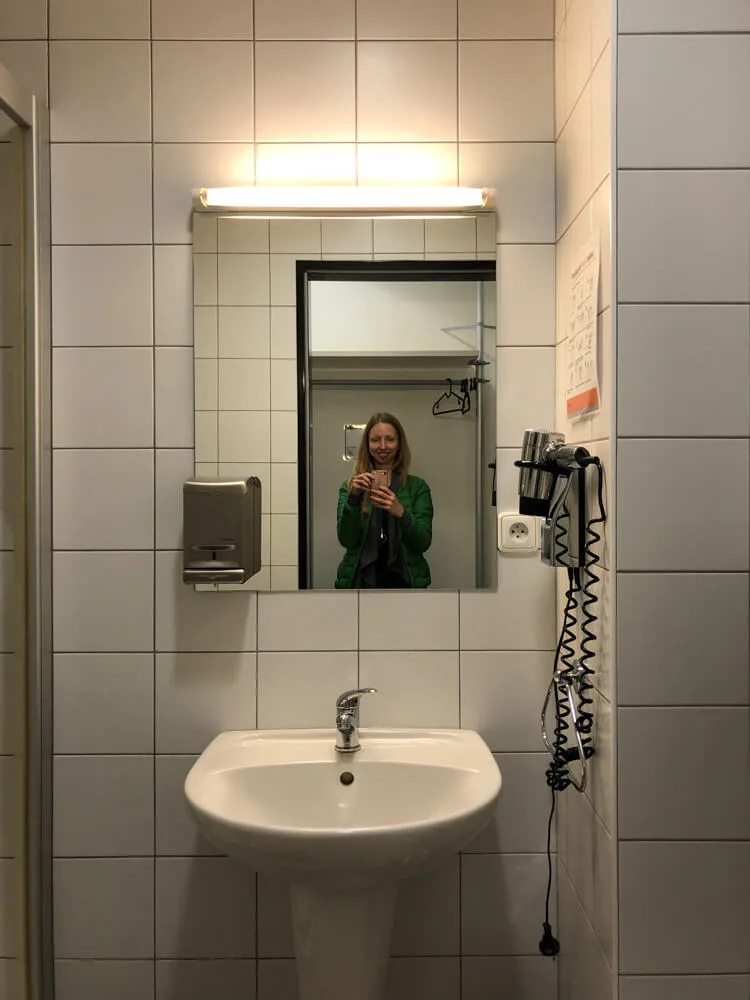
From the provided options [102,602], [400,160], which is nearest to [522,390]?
[400,160]

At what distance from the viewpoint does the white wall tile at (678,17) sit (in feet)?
4.22

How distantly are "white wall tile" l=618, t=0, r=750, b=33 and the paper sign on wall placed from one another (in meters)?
0.34

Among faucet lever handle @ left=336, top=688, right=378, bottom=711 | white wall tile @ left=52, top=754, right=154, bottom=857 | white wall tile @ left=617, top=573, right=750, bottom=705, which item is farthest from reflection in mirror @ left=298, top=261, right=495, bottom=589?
white wall tile @ left=52, top=754, right=154, bottom=857

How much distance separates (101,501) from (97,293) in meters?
0.44

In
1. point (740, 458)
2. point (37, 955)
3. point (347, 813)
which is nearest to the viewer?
point (740, 458)

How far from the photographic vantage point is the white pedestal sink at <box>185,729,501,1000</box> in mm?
1238

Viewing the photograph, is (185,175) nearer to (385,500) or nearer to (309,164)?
(309,164)

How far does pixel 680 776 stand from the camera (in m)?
1.31

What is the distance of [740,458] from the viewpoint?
Result: 1.29 metres

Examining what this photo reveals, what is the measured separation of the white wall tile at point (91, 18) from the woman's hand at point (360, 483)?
105cm

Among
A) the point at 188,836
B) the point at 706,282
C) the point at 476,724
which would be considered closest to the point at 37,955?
the point at 188,836

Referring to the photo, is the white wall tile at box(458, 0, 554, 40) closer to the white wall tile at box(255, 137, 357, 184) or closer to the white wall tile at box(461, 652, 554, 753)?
the white wall tile at box(255, 137, 357, 184)

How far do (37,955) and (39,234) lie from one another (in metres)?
1.48

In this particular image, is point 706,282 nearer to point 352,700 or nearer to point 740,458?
point 740,458
